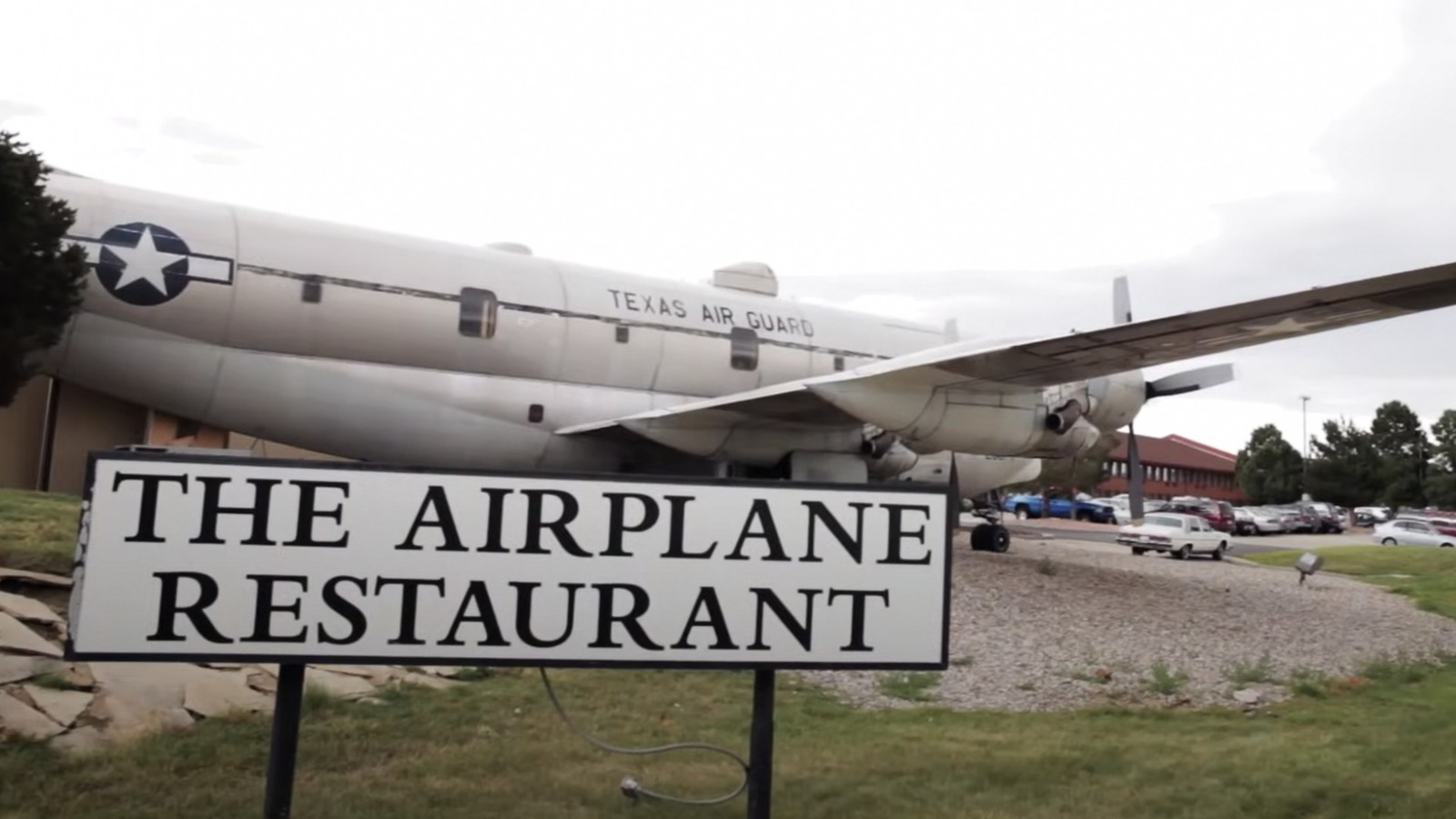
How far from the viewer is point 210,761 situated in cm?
600

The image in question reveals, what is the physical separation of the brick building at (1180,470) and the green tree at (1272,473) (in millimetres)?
7309

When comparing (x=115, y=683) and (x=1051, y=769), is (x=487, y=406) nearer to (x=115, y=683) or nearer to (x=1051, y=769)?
(x=115, y=683)

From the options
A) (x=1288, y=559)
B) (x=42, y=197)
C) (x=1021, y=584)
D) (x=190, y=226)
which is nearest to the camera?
(x=42, y=197)

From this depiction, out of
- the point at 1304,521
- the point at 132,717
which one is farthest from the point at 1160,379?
the point at 1304,521

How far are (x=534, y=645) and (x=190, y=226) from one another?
9.97 m

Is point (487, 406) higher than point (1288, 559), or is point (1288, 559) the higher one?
point (487, 406)

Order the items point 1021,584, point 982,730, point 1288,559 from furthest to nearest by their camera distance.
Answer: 1. point 1288,559
2. point 1021,584
3. point 982,730

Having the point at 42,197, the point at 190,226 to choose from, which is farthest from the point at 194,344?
the point at 42,197

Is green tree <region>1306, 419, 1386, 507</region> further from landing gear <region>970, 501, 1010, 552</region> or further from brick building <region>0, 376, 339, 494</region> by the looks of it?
brick building <region>0, 376, 339, 494</region>

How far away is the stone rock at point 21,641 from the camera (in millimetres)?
7062

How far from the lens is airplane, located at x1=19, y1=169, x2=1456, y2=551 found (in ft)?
40.3

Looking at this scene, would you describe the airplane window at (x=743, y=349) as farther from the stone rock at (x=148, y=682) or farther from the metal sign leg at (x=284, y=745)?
the metal sign leg at (x=284, y=745)

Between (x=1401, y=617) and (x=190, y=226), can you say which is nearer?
(x=190, y=226)

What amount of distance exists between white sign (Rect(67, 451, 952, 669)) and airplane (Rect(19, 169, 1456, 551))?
6203 millimetres
